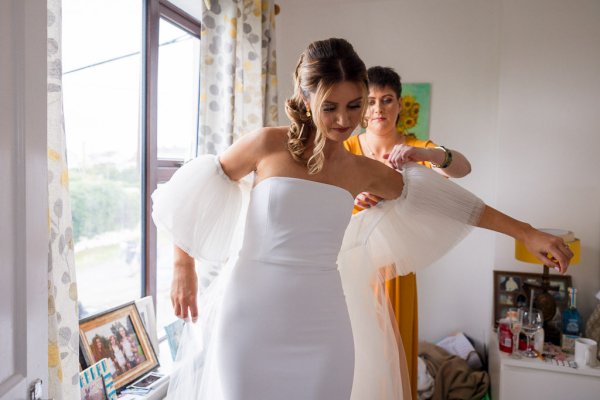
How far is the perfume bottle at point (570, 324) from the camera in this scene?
8.09 feet

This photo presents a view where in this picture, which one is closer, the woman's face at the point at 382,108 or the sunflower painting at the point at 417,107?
the woman's face at the point at 382,108

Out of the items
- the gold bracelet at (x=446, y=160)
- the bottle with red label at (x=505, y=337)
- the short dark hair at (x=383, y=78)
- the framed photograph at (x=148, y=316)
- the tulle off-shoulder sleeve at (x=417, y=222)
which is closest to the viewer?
the tulle off-shoulder sleeve at (x=417, y=222)

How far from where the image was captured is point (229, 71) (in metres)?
2.18

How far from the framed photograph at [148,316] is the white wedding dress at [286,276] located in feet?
2.07

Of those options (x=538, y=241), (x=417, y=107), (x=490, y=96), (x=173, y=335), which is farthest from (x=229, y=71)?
(x=490, y=96)

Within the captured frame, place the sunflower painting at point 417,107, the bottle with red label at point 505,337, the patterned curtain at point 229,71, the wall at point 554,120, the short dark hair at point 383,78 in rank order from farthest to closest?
the sunflower painting at point 417,107, the wall at point 554,120, the bottle with red label at point 505,337, the patterned curtain at point 229,71, the short dark hair at point 383,78

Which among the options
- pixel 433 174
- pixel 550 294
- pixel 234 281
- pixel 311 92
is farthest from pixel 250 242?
pixel 550 294

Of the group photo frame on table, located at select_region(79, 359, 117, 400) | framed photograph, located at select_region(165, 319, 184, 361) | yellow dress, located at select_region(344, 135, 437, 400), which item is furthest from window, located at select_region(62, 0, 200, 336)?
yellow dress, located at select_region(344, 135, 437, 400)

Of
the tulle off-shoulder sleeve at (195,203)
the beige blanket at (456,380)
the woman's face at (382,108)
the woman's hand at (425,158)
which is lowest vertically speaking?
the beige blanket at (456,380)

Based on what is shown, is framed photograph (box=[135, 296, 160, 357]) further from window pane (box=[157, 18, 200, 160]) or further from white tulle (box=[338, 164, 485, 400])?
white tulle (box=[338, 164, 485, 400])

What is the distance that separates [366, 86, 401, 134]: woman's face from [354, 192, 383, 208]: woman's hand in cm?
46

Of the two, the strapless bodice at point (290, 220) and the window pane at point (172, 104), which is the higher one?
the window pane at point (172, 104)

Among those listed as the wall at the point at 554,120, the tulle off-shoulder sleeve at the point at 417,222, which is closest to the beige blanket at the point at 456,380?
the wall at the point at 554,120

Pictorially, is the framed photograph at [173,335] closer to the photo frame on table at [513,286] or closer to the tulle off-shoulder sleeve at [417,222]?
the tulle off-shoulder sleeve at [417,222]
